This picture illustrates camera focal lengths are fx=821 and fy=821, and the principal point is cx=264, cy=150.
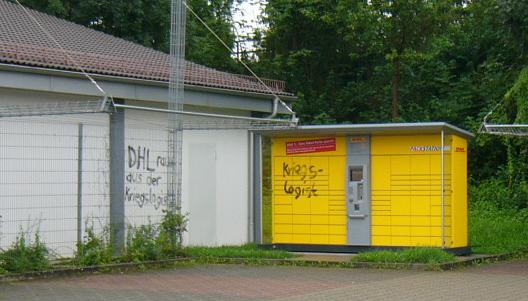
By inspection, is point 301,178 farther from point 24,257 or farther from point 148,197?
point 24,257

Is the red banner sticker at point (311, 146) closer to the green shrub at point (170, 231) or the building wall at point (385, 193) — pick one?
the building wall at point (385, 193)

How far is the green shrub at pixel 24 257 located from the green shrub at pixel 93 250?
71cm

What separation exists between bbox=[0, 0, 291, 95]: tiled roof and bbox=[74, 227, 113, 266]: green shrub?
321cm

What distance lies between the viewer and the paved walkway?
11562mm

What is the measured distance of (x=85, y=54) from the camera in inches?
683

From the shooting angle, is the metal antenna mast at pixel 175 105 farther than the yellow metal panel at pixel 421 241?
No

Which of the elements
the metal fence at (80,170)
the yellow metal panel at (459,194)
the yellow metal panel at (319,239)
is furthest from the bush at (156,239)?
the yellow metal panel at (459,194)

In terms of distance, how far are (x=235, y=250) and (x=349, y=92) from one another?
21.2 meters

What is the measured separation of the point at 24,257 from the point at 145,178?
4362 mm

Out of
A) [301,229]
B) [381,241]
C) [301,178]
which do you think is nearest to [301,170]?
[301,178]

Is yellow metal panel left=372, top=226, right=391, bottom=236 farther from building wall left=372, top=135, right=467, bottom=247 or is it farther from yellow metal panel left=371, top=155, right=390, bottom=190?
yellow metal panel left=371, top=155, right=390, bottom=190

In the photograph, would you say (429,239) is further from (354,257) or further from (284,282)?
(284,282)

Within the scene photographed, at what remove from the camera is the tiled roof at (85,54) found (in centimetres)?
1548

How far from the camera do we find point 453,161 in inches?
651
